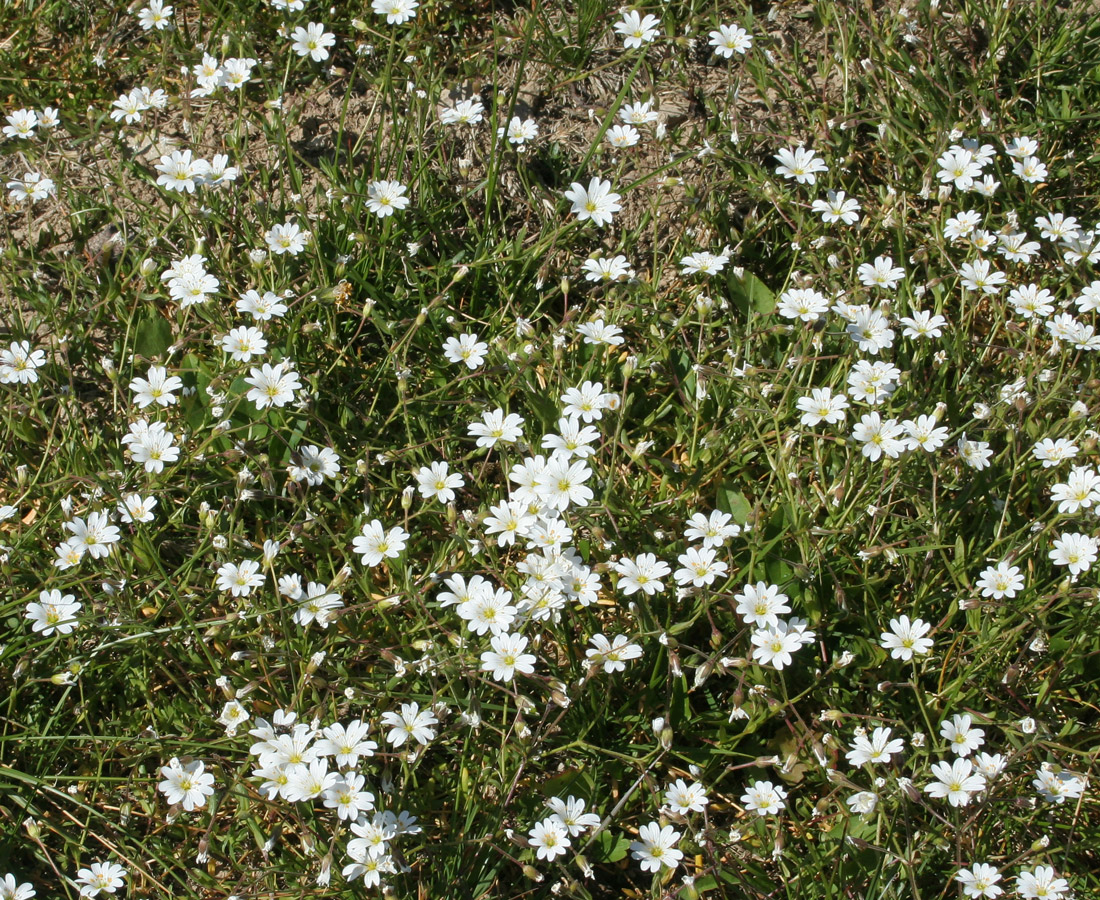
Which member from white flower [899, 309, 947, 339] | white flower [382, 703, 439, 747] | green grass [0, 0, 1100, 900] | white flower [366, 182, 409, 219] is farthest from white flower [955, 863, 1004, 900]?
white flower [366, 182, 409, 219]

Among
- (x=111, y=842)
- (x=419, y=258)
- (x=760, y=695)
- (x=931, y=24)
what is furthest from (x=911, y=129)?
(x=111, y=842)

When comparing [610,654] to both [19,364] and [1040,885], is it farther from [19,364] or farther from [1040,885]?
[19,364]

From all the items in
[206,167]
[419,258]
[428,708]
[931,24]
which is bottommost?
[428,708]

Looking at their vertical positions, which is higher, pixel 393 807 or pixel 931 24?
pixel 931 24

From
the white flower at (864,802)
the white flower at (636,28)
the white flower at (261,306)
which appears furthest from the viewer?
the white flower at (636,28)

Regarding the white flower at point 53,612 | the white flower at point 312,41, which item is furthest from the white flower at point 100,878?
the white flower at point 312,41

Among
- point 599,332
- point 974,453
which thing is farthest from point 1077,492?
point 599,332

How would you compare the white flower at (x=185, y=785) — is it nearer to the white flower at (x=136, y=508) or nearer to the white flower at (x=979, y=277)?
the white flower at (x=136, y=508)

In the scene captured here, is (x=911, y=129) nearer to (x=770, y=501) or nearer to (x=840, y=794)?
(x=770, y=501)
